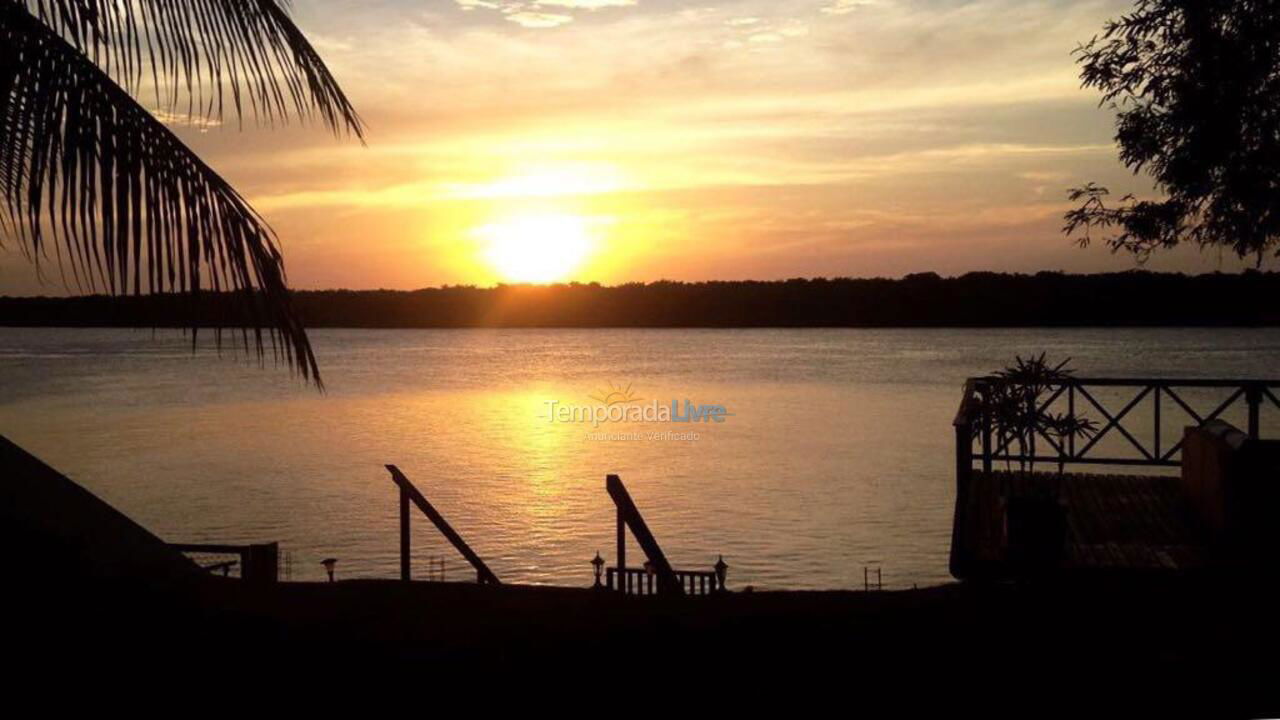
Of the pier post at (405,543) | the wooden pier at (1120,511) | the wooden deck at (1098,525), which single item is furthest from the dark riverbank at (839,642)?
the pier post at (405,543)

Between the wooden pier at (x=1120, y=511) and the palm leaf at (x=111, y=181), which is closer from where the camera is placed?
the palm leaf at (x=111, y=181)

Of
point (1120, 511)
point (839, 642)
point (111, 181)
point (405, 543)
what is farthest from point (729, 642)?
point (405, 543)

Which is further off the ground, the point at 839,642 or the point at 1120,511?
the point at 839,642

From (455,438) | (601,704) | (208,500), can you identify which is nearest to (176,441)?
(455,438)

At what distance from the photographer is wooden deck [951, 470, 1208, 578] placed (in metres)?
9.20

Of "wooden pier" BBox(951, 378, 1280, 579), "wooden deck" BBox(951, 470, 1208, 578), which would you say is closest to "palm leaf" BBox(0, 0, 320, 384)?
"wooden pier" BBox(951, 378, 1280, 579)

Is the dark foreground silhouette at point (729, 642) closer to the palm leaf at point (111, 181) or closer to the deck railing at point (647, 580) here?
the palm leaf at point (111, 181)

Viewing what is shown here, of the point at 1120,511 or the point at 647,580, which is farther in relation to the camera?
the point at 647,580

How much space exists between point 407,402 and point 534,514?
57262 millimetres

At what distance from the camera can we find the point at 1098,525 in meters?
10.6

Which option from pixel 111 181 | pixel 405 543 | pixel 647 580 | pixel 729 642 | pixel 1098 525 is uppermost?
pixel 111 181

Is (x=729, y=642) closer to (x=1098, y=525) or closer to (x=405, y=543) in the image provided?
(x=1098, y=525)

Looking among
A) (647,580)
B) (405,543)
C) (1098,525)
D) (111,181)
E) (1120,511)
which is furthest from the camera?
(647,580)

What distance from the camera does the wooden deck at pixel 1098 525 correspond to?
920 cm
